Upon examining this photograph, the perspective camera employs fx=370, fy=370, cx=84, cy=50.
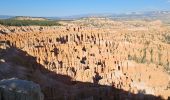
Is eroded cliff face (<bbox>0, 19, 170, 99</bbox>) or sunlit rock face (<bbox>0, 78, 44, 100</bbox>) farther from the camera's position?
eroded cliff face (<bbox>0, 19, 170, 99</bbox>)

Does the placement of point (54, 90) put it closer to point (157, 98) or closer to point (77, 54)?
point (157, 98)

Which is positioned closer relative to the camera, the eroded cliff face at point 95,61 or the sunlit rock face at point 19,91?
the sunlit rock face at point 19,91

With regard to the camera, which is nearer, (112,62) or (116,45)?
(112,62)

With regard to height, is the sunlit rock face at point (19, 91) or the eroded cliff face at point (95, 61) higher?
the sunlit rock face at point (19, 91)

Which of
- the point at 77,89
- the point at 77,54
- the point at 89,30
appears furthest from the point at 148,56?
the point at 77,89

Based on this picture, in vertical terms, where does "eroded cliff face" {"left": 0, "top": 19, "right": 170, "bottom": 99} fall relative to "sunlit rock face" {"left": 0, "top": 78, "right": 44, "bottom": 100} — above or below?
below

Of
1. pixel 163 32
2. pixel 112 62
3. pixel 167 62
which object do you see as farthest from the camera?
pixel 163 32

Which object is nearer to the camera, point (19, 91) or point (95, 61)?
point (19, 91)

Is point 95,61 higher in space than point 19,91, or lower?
lower
